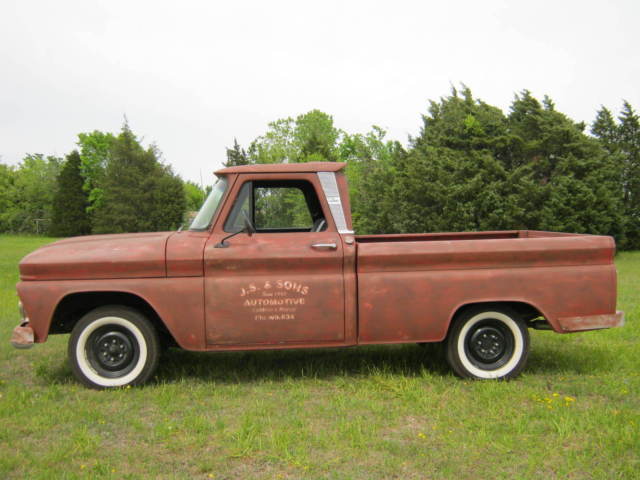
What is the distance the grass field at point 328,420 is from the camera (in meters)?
3.63

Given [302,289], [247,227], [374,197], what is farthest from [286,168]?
[374,197]

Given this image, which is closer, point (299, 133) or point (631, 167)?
point (631, 167)

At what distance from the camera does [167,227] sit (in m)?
45.7

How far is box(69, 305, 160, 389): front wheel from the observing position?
5148 mm

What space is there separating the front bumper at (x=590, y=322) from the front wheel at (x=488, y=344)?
1.12ft

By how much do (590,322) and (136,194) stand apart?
137 feet

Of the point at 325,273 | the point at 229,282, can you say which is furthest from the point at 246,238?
the point at 325,273

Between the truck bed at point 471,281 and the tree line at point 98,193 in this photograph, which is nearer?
the truck bed at point 471,281

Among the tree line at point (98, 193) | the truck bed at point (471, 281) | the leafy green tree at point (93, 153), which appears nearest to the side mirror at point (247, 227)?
the truck bed at point (471, 281)

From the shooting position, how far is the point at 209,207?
212 inches

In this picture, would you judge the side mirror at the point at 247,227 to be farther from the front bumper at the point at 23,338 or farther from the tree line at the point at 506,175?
the tree line at the point at 506,175

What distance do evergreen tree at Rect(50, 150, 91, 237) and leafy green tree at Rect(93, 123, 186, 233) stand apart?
605 centimetres

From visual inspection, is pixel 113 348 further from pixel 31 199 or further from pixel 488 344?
pixel 31 199

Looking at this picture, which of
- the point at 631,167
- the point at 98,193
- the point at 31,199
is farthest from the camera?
the point at 31,199
